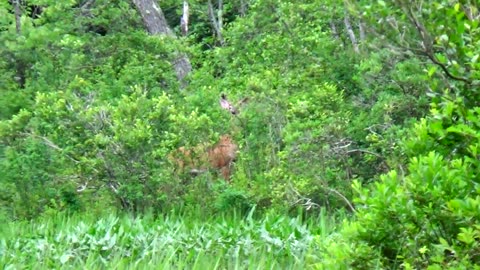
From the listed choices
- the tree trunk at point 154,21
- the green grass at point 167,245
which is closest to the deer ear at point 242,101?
the green grass at point 167,245

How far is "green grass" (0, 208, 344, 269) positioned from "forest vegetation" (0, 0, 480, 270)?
0.02 meters

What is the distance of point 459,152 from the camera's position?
3658mm

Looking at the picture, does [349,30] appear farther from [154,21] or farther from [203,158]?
[154,21]

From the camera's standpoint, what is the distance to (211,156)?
960 centimetres

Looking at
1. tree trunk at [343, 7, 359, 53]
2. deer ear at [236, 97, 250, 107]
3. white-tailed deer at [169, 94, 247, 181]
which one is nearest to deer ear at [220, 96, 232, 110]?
white-tailed deer at [169, 94, 247, 181]

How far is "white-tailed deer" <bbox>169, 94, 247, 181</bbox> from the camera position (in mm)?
9227

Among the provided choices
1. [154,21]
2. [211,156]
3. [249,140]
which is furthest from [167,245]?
[154,21]

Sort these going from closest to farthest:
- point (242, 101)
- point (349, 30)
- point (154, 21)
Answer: point (242, 101), point (349, 30), point (154, 21)

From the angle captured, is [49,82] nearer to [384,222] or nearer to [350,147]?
[350,147]

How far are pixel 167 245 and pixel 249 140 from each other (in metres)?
3.92

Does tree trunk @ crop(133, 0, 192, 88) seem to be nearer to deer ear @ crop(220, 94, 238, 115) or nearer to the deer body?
deer ear @ crop(220, 94, 238, 115)

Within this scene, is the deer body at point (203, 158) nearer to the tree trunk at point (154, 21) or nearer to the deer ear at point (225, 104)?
the deer ear at point (225, 104)

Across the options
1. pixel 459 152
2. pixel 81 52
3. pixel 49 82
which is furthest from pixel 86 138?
pixel 459 152

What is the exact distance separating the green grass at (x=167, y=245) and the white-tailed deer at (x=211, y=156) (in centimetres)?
230
